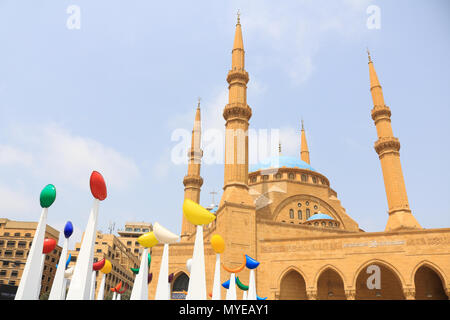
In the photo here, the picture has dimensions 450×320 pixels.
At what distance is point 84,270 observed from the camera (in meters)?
5.77

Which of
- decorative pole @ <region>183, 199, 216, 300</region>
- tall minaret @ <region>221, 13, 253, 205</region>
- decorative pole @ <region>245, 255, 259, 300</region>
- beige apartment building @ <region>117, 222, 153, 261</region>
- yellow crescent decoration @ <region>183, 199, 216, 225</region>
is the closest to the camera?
decorative pole @ <region>183, 199, 216, 300</region>

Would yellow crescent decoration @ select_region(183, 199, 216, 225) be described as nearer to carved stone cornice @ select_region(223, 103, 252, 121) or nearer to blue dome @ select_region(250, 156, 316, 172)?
carved stone cornice @ select_region(223, 103, 252, 121)

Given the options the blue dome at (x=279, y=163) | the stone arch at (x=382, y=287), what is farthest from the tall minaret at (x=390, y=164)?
the blue dome at (x=279, y=163)

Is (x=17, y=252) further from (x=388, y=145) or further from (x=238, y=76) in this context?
(x=388, y=145)

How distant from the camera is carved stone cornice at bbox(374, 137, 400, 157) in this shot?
27641mm

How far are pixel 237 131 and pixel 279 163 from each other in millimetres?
11411

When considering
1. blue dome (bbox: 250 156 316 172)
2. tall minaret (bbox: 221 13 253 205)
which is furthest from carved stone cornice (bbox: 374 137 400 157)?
tall minaret (bbox: 221 13 253 205)

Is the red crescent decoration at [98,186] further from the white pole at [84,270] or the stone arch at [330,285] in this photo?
the stone arch at [330,285]

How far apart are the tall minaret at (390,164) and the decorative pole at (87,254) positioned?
2403 cm

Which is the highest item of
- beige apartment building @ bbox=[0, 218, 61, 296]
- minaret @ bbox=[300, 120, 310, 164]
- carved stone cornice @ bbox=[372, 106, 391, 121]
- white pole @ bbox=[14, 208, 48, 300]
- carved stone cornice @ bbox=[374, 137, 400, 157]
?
minaret @ bbox=[300, 120, 310, 164]

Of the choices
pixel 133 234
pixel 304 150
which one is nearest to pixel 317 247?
pixel 304 150

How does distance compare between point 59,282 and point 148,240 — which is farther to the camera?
point 148,240

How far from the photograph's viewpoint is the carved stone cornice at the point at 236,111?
2683 centimetres
